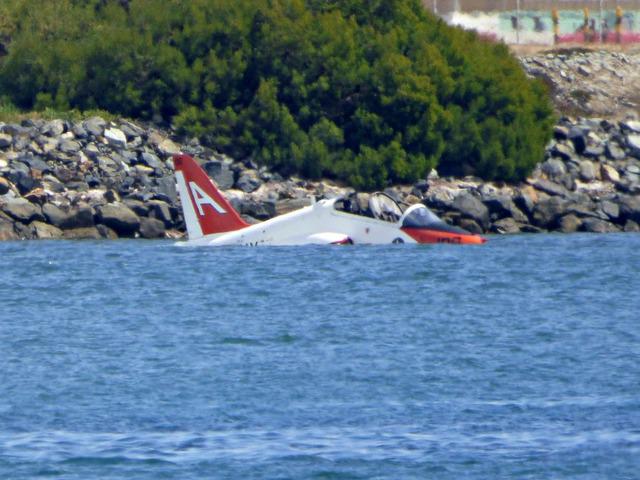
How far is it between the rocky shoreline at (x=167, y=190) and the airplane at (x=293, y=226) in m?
3.24

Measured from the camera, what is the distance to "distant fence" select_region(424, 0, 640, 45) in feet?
203

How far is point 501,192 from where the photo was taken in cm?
4059

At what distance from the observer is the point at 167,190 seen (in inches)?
1443

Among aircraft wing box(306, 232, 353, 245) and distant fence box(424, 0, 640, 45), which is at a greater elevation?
distant fence box(424, 0, 640, 45)

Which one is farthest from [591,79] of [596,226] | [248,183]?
[248,183]

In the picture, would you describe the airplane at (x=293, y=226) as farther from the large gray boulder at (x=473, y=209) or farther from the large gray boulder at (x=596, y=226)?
the large gray boulder at (x=596, y=226)

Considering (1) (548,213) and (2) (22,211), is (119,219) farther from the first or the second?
(1) (548,213)

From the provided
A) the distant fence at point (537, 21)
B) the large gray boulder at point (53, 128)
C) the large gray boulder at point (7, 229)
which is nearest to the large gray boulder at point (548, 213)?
the large gray boulder at point (53, 128)

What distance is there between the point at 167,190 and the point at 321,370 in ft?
68.2

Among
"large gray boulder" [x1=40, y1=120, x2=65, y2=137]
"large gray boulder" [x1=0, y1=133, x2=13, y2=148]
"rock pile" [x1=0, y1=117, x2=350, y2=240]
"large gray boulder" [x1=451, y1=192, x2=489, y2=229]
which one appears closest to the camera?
"rock pile" [x1=0, y1=117, x2=350, y2=240]

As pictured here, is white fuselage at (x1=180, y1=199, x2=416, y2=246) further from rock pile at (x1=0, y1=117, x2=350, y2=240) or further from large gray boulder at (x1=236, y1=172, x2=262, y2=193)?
large gray boulder at (x1=236, y1=172, x2=262, y2=193)

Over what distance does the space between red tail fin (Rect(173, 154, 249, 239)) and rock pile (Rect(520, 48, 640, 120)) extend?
874 inches

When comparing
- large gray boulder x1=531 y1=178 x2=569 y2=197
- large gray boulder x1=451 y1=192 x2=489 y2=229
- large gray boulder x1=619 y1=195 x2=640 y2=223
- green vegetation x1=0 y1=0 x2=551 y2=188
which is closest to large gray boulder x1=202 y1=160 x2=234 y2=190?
green vegetation x1=0 y1=0 x2=551 y2=188

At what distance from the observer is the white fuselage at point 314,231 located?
31.7 meters
